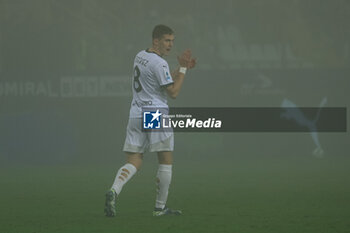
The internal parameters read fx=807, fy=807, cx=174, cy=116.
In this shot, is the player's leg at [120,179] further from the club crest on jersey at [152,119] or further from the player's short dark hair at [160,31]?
the player's short dark hair at [160,31]

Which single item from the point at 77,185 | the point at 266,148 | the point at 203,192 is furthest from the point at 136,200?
the point at 266,148

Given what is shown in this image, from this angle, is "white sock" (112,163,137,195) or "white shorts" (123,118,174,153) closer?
"white sock" (112,163,137,195)

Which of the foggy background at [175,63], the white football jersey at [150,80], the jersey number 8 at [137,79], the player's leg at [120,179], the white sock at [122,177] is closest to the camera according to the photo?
the player's leg at [120,179]

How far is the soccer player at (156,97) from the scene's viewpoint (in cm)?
739

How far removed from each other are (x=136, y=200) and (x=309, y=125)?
34.2ft

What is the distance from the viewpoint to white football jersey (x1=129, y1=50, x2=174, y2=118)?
7.38 m

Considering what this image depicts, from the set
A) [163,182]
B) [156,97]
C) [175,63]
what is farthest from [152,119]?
[175,63]

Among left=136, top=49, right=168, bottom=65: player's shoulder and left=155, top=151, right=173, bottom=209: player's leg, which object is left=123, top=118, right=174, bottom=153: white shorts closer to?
left=155, top=151, right=173, bottom=209: player's leg

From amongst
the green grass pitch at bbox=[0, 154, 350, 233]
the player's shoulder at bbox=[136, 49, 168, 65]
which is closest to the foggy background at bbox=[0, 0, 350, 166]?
the green grass pitch at bbox=[0, 154, 350, 233]

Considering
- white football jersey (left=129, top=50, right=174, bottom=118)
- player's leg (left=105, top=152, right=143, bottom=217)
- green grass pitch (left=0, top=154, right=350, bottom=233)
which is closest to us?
green grass pitch (left=0, top=154, right=350, bottom=233)

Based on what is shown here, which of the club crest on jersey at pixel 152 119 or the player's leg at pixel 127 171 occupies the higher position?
the club crest on jersey at pixel 152 119

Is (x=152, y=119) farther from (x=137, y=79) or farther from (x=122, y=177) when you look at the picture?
(x=122, y=177)

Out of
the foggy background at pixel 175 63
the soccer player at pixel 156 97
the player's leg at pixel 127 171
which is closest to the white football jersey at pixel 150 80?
the soccer player at pixel 156 97

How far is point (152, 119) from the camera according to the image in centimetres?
739
